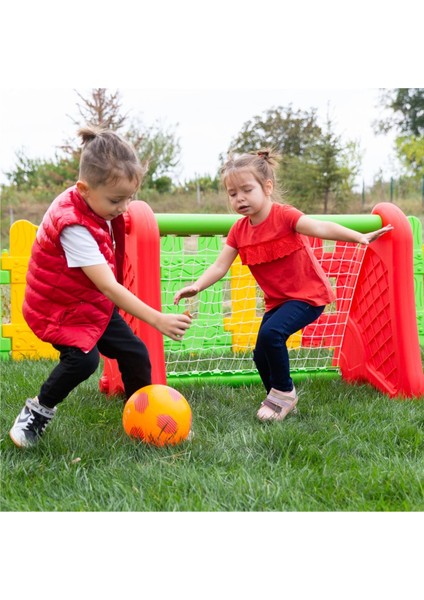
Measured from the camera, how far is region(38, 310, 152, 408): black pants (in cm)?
278

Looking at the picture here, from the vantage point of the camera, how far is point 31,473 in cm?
254

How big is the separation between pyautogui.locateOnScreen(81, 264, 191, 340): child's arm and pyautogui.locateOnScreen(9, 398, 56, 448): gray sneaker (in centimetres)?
64

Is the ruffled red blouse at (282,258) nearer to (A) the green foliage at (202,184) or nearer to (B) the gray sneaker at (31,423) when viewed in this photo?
(B) the gray sneaker at (31,423)

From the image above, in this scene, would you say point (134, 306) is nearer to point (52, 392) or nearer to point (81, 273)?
point (81, 273)

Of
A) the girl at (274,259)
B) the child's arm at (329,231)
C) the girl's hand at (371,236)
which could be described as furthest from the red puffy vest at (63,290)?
the girl's hand at (371,236)

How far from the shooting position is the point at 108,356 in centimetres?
314

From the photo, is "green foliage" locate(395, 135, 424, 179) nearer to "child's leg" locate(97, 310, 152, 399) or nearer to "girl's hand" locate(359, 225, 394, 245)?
"girl's hand" locate(359, 225, 394, 245)

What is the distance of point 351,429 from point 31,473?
1.50 meters

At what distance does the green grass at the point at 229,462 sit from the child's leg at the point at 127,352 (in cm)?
24

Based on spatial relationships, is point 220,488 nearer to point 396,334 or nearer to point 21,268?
point 396,334

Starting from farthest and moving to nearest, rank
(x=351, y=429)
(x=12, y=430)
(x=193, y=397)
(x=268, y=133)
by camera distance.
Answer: (x=268, y=133), (x=193, y=397), (x=351, y=429), (x=12, y=430)

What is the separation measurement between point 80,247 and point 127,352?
2.23 ft

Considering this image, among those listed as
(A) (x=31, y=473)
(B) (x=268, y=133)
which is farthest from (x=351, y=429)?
(B) (x=268, y=133)

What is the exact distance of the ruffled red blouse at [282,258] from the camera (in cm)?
349
